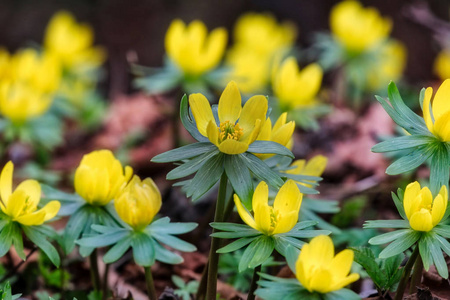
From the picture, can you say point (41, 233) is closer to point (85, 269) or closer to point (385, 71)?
point (85, 269)

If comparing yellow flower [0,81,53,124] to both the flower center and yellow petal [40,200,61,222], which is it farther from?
the flower center

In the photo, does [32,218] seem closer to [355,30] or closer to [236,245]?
[236,245]

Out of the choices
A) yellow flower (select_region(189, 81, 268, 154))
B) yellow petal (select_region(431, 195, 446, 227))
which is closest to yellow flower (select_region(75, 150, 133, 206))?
yellow flower (select_region(189, 81, 268, 154))

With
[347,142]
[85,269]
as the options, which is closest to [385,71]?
[347,142]

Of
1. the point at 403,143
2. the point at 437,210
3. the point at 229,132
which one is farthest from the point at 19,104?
the point at 437,210

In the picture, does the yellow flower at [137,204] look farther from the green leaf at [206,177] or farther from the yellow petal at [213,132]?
the yellow petal at [213,132]
